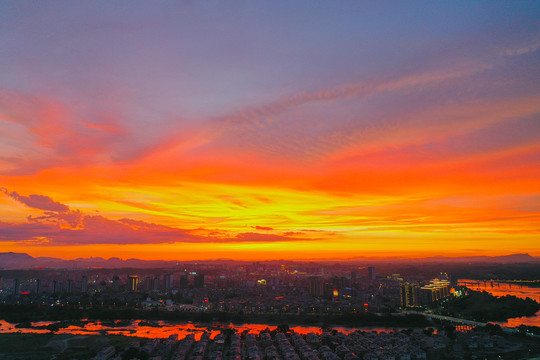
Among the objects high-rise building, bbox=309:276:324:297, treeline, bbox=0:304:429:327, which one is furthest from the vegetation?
high-rise building, bbox=309:276:324:297

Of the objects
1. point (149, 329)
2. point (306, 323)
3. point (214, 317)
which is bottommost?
point (306, 323)

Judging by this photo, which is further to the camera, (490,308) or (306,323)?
(490,308)

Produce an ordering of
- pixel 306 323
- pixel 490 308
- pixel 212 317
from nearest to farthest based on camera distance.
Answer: pixel 306 323 < pixel 212 317 < pixel 490 308

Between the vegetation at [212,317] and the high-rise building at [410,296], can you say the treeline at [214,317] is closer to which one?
the vegetation at [212,317]

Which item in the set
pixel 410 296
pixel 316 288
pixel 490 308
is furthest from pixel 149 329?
pixel 490 308

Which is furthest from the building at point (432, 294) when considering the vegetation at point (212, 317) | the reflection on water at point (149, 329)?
the reflection on water at point (149, 329)

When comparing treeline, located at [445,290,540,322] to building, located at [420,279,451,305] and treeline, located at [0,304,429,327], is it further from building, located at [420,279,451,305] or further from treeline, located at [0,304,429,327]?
treeline, located at [0,304,429,327]

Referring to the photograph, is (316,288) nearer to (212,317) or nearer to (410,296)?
(410,296)
